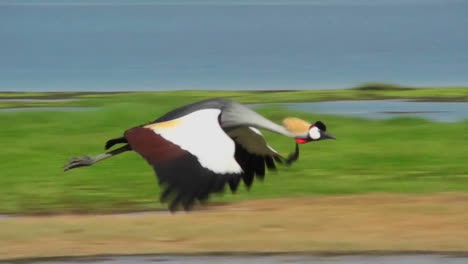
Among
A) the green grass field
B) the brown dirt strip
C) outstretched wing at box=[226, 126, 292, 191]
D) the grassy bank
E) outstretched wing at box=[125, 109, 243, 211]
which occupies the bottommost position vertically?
outstretched wing at box=[125, 109, 243, 211]

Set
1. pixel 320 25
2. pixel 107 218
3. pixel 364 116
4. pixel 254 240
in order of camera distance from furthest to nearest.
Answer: pixel 320 25, pixel 364 116, pixel 107 218, pixel 254 240

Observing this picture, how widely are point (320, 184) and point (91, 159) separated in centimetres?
448

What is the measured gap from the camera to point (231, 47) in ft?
152

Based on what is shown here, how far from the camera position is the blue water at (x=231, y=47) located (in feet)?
95.3

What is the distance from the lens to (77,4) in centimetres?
10144

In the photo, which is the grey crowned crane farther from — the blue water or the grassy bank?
the blue water

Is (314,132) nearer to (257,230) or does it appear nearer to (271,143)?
(257,230)

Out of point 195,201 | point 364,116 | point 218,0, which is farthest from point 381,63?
point 218,0

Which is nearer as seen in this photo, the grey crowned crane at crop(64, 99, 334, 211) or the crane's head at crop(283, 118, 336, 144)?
the grey crowned crane at crop(64, 99, 334, 211)

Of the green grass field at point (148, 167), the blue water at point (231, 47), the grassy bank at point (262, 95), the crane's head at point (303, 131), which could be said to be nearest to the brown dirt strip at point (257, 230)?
Result: the green grass field at point (148, 167)

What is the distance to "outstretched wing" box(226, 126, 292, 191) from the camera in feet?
28.4

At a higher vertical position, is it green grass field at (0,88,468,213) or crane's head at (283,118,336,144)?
green grass field at (0,88,468,213)

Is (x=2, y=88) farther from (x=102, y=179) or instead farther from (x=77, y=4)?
(x=77, y=4)

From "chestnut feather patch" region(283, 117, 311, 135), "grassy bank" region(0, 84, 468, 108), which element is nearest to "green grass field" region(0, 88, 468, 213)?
"grassy bank" region(0, 84, 468, 108)
